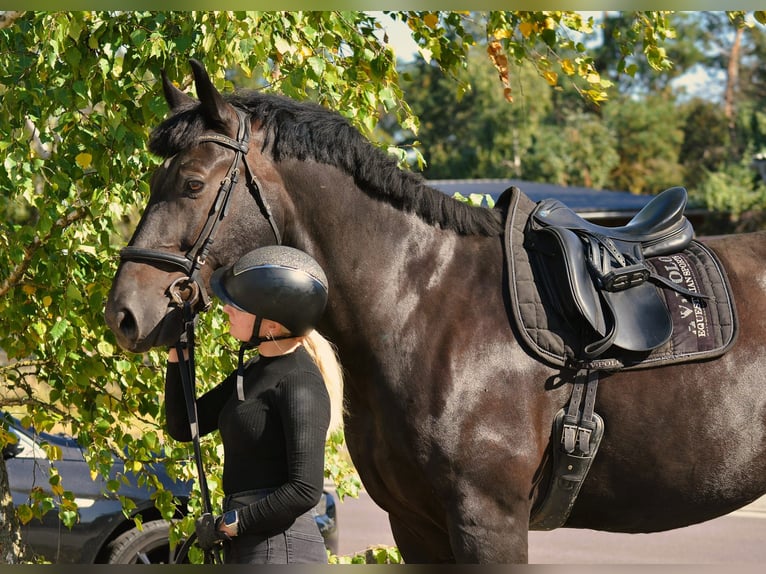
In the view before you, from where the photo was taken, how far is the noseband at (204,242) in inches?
121

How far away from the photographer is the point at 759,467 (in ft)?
11.3

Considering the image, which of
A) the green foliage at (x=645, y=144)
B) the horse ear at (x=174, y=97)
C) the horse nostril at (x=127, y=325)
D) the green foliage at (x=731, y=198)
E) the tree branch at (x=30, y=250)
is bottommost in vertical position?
the horse nostril at (x=127, y=325)

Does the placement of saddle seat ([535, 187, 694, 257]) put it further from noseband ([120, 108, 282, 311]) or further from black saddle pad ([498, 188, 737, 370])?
noseband ([120, 108, 282, 311])

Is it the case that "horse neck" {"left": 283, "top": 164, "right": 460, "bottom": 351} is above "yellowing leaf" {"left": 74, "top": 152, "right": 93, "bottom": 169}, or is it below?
below

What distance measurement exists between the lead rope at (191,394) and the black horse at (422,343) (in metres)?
0.05

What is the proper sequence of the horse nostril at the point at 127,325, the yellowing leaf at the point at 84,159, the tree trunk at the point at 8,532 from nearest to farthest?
the horse nostril at the point at 127,325
the yellowing leaf at the point at 84,159
the tree trunk at the point at 8,532

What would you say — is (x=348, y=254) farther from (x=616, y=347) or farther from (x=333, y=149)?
A: (x=616, y=347)

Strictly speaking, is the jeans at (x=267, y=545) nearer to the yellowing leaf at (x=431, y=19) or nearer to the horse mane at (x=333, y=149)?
the horse mane at (x=333, y=149)

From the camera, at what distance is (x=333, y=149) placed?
11.0 feet

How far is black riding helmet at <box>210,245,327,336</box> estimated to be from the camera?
2.90m

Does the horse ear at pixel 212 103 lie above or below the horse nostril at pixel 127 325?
above

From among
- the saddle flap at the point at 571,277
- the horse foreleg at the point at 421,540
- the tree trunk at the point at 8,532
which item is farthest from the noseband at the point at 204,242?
the tree trunk at the point at 8,532

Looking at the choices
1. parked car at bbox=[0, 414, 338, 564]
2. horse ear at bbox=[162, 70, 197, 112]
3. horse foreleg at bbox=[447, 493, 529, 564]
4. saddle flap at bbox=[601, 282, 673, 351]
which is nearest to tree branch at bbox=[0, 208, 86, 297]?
horse ear at bbox=[162, 70, 197, 112]

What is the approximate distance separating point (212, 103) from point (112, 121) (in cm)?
104
